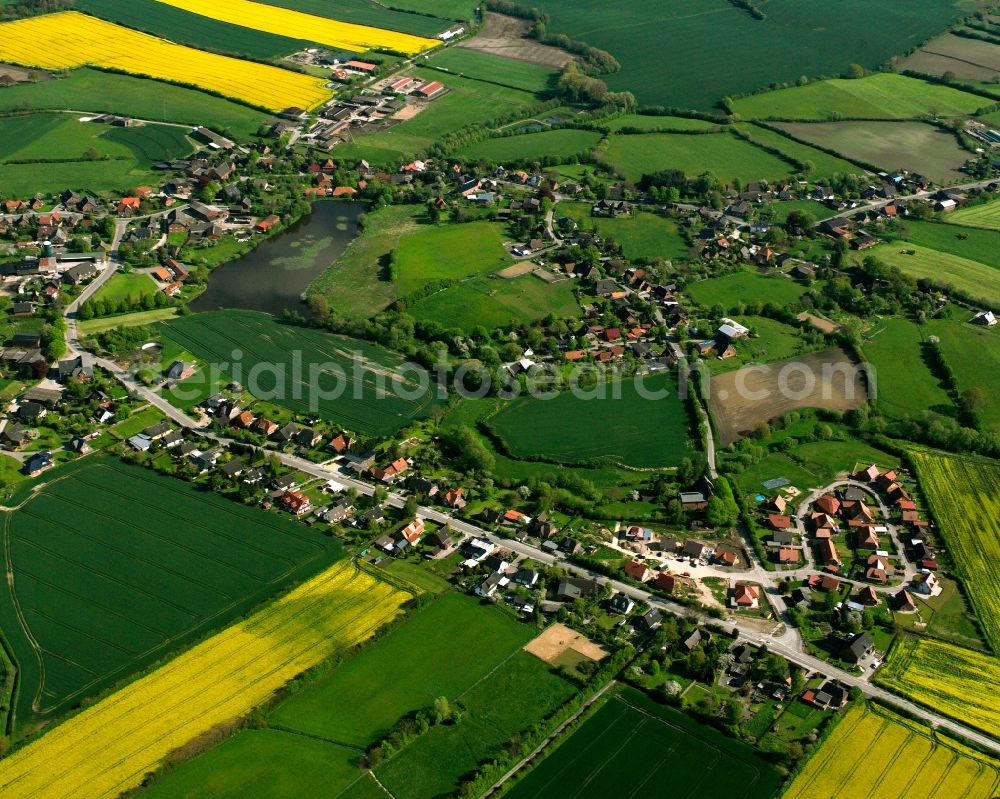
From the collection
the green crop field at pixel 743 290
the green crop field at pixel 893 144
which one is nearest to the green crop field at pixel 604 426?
the green crop field at pixel 743 290

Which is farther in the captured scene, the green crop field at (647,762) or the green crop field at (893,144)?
the green crop field at (893,144)

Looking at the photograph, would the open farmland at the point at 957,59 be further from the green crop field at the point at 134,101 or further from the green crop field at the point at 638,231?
the green crop field at the point at 134,101

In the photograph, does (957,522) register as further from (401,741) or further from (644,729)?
(401,741)

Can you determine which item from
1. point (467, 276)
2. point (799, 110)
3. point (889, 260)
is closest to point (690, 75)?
point (799, 110)

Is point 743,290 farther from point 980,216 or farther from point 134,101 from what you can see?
point 134,101

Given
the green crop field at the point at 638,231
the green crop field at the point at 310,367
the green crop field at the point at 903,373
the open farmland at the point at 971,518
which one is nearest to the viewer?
the open farmland at the point at 971,518

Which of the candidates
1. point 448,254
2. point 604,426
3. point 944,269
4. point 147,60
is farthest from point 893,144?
point 147,60
